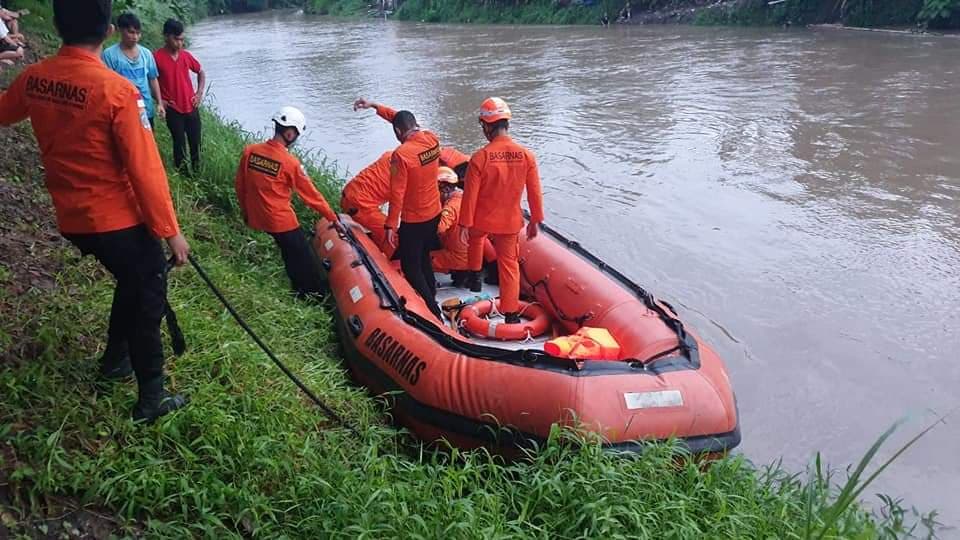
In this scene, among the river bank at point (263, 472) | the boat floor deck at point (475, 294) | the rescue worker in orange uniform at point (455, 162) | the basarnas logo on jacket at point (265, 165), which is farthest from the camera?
the rescue worker in orange uniform at point (455, 162)

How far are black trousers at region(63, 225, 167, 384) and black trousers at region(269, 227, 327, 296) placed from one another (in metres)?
1.97

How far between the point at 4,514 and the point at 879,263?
18.5ft

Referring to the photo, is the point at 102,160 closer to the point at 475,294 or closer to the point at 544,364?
the point at 544,364

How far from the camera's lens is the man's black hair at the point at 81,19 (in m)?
2.25

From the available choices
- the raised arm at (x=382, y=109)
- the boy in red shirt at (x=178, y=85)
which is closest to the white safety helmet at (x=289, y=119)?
the raised arm at (x=382, y=109)

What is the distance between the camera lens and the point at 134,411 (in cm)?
266

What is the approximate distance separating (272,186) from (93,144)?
212cm

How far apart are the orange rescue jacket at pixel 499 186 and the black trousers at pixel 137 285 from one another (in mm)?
2068

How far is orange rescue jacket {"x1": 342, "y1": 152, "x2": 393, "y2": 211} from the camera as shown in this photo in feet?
16.6

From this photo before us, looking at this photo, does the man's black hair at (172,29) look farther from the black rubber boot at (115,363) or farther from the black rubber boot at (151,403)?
the black rubber boot at (151,403)

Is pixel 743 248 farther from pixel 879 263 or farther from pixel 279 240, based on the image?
pixel 279 240

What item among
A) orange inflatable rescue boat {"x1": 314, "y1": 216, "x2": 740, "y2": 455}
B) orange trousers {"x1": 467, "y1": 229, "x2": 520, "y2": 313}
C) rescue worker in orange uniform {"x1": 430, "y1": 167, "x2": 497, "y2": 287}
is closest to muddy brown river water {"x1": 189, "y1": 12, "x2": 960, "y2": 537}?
orange inflatable rescue boat {"x1": 314, "y1": 216, "x2": 740, "y2": 455}

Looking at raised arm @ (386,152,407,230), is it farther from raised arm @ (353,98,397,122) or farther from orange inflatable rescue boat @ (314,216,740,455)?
raised arm @ (353,98,397,122)

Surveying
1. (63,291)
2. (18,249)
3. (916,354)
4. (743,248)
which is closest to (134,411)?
(63,291)
